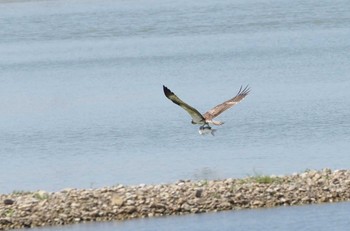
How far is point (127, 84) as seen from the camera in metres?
33.7

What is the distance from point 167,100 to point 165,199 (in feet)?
42.0

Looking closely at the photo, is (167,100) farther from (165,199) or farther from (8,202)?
(165,199)

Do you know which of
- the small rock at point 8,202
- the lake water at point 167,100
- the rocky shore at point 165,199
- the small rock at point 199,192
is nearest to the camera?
the rocky shore at point 165,199

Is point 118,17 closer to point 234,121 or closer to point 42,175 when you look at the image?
point 234,121

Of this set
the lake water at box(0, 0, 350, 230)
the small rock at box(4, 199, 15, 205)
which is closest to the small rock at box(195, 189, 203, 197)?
the lake water at box(0, 0, 350, 230)

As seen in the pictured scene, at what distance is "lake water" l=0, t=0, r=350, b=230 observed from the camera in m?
21.2

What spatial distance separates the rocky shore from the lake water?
1.47 feet

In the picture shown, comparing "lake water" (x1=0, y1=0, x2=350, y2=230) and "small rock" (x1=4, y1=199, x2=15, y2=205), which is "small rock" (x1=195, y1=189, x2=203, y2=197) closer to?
"lake water" (x1=0, y1=0, x2=350, y2=230)

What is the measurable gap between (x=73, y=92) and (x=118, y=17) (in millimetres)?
26804

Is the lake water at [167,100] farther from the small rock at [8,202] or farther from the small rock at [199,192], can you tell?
the small rock at [8,202]

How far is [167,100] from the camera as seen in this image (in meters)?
29.7

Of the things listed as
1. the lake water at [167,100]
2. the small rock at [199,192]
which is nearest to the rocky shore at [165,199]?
the small rock at [199,192]

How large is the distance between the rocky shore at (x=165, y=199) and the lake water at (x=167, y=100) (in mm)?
448

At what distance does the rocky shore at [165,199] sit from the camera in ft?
55.1
